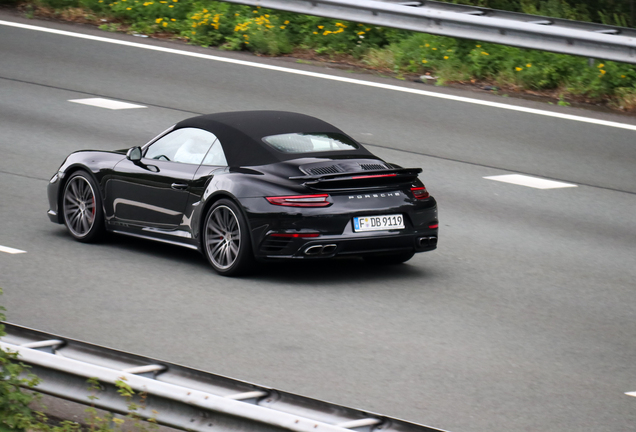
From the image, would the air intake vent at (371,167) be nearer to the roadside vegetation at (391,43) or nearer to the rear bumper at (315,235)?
the rear bumper at (315,235)

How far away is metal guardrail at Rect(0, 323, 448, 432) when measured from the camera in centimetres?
486

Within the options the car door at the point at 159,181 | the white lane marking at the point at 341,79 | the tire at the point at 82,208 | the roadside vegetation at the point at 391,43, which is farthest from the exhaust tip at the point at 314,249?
the roadside vegetation at the point at 391,43

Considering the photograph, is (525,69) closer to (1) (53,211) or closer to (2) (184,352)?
(1) (53,211)

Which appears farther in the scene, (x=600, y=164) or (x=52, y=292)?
(x=600, y=164)

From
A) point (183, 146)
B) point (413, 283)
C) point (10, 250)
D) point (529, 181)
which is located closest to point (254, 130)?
point (183, 146)

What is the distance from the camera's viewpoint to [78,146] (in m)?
14.1

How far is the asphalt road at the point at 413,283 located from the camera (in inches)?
276

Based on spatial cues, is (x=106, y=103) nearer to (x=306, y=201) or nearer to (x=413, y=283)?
(x=306, y=201)

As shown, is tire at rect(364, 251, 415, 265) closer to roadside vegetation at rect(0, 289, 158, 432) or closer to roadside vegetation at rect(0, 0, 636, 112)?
roadside vegetation at rect(0, 289, 158, 432)

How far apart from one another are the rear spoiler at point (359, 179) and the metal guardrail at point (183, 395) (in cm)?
357

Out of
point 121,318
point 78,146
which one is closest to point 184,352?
point 121,318

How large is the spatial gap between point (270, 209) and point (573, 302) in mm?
2569

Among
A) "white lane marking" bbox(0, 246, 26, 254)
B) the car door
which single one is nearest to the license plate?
the car door

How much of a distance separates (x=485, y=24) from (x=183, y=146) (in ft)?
28.2
